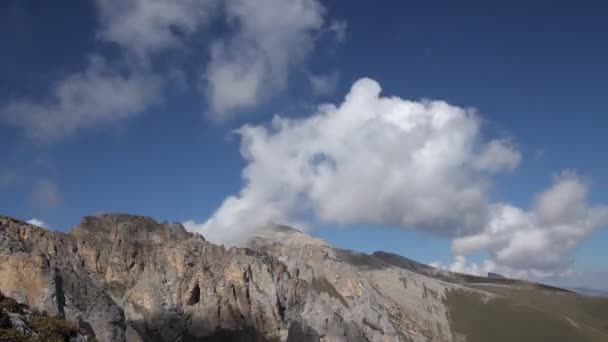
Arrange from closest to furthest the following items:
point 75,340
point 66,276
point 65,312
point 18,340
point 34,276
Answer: point 18,340 → point 75,340 → point 65,312 → point 34,276 → point 66,276

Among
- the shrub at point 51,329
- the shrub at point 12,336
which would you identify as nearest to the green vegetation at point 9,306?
the shrub at point 51,329

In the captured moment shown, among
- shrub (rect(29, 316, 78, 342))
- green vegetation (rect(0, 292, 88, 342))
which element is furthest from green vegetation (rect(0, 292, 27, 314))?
shrub (rect(29, 316, 78, 342))

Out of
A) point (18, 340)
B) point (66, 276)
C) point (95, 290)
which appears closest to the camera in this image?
point (18, 340)

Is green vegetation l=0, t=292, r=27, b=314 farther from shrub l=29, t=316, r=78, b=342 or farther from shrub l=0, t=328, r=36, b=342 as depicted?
shrub l=0, t=328, r=36, b=342

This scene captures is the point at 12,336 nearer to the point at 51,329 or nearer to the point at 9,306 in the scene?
the point at 51,329

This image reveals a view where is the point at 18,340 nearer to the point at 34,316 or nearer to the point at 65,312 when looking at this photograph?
the point at 34,316

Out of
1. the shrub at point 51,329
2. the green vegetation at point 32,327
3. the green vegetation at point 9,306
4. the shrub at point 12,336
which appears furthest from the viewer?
the green vegetation at point 9,306

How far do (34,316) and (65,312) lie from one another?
36.1 metres

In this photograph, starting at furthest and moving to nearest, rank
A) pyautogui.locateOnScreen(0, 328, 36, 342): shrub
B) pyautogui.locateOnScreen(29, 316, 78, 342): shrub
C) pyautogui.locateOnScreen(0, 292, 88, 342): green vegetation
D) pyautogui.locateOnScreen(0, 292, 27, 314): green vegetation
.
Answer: pyautogui.locateOnScreen(0, 292, 27, 314): green vegetation → pyautogui.locateOnScreen(29, 316, 78, 342): shrub → pyautogui.locateOnScreen(0, 292, 88, 342): green vegetation → pyautogui.locateOnScreen(0, 328, 36, 342): shrub

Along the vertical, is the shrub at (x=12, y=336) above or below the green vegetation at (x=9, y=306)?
below

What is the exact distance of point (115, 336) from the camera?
6888 cm

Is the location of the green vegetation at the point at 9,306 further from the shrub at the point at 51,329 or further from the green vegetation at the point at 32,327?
the shrub at the point at 51,329

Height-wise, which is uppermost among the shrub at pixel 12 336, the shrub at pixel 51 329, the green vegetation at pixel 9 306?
the green vegetation at pixel 9 306

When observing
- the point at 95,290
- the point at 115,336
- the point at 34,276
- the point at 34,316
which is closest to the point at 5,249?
the point at 34,276
